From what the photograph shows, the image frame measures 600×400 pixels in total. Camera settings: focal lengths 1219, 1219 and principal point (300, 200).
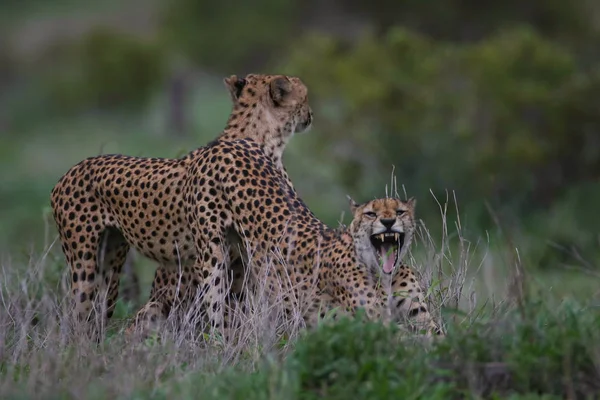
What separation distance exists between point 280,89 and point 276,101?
0.07 metres

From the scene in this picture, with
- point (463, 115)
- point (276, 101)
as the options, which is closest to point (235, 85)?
point (276, 101)

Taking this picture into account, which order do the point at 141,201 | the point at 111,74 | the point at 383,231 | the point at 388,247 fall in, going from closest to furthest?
the point at 383,231, the point at 388,247, the point at 141,201, the point at 111,74

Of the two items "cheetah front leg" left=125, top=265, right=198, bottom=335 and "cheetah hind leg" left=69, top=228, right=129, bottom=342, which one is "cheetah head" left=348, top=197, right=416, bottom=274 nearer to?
"cheetah front leg" left=125, top=265, right=198, bottom=335

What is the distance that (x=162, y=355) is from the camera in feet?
15.8

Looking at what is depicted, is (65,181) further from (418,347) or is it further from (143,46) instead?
(143,46)

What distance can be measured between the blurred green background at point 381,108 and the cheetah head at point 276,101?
104 centimetres

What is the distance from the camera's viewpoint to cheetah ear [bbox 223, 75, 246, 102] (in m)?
6.44

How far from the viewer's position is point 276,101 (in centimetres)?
634

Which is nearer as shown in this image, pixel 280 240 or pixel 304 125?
pixel 280 240

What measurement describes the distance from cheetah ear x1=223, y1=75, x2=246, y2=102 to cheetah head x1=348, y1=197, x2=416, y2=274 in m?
1.55

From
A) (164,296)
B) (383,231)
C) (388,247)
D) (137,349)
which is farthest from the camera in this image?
(164,296)

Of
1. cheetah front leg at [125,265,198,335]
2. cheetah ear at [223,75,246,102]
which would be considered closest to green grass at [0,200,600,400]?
cheetah front leg at [125,265,198,335]

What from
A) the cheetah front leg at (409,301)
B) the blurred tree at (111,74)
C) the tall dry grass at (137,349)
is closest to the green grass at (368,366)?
the tall dry grass at (137,349)

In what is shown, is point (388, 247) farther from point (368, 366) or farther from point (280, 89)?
point (280, 89)
